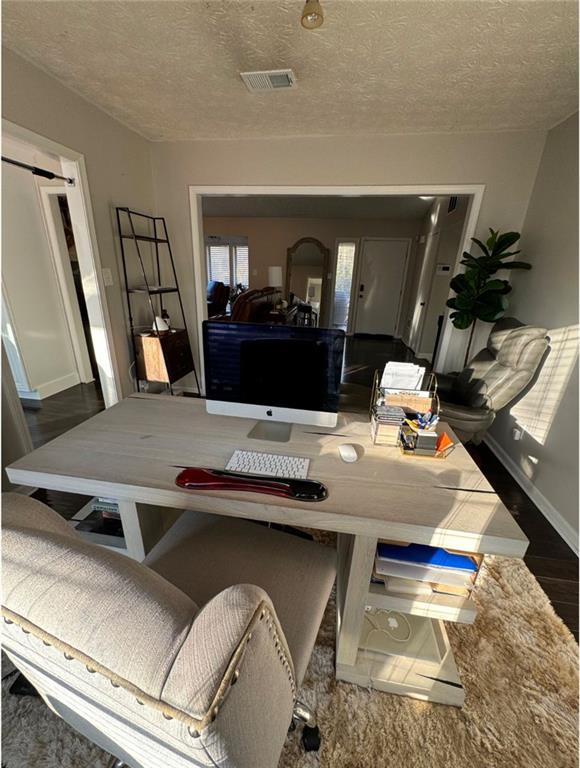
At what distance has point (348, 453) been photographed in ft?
3.60

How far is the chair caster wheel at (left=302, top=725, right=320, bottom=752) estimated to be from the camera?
3.18 ft

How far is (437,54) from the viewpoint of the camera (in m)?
1.64

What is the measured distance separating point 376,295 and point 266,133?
170 inches

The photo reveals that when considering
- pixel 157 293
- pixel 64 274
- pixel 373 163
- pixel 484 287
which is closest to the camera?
pixel 484 287

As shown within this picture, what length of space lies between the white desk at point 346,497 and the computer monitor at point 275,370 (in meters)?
0.12

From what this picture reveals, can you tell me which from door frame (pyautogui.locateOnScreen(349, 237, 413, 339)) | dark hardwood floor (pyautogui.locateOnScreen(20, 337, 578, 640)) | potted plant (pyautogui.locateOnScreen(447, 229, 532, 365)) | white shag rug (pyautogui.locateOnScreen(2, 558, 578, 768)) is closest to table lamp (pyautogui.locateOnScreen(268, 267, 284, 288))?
door frame (pyautogui.locateOnScreen(349, 237, 413, 339))

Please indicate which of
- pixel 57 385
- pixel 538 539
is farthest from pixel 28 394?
pixel 538 539

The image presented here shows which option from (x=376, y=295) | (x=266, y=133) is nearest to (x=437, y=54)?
(x=266, y=133)

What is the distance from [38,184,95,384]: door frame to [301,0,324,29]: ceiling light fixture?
8.85 feet

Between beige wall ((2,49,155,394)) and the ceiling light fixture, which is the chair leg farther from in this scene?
beige wall ((2,49,155,394))

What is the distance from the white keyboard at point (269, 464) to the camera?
102 cm

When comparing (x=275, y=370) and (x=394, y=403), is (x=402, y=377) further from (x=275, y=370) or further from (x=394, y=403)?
(x=275, y=370)

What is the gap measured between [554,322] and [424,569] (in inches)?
79.6

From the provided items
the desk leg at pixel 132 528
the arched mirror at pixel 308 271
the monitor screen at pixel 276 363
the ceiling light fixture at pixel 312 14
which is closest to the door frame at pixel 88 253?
the ceiling light fixture at pixel 312 14
